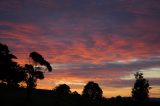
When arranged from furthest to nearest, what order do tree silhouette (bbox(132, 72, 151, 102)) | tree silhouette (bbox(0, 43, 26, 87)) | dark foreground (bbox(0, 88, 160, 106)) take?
tree silhouette (bbox(132, 72, 151, 102)) < tree silhouette (bbox(0, 43, 26, 87)) < dark foreground (bbox(0, 88, 160, 106))

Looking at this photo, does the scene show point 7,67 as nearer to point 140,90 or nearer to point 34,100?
point 34,100

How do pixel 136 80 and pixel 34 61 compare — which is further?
pixel 136 80

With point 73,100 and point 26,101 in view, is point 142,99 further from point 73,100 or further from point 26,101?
point 26,101

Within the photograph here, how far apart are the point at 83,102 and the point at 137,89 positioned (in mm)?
27355

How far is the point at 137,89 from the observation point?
4695 inches

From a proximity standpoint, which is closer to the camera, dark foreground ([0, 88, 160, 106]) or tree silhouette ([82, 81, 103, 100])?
dark foreground ([0, 88, 160, 106])

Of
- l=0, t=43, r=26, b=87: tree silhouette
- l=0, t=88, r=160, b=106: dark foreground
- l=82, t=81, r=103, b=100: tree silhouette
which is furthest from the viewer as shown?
l=82, t=81, r=103, b=100: tree silhouette

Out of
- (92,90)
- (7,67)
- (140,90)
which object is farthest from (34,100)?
(92,90)

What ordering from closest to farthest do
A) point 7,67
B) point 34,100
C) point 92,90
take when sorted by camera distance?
point 34,100
point 7,67
point 92,90

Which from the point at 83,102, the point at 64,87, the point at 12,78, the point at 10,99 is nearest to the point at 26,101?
the point at 10,99

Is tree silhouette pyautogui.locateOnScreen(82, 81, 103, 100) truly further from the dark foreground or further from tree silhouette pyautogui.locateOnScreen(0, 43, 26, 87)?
tree silhouette pyautogui.locateOnScreen(0, 43, 26, 87)

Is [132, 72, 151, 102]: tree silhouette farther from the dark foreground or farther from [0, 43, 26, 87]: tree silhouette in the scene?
[0, 43, 26, 87]: tree silhouette

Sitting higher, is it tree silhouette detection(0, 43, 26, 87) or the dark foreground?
tree silhouette detection(0, 43, 26, 87)

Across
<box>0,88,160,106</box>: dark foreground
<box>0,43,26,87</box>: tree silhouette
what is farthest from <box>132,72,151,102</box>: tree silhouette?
<box>0,43,26,87</box>: tree silhouette
